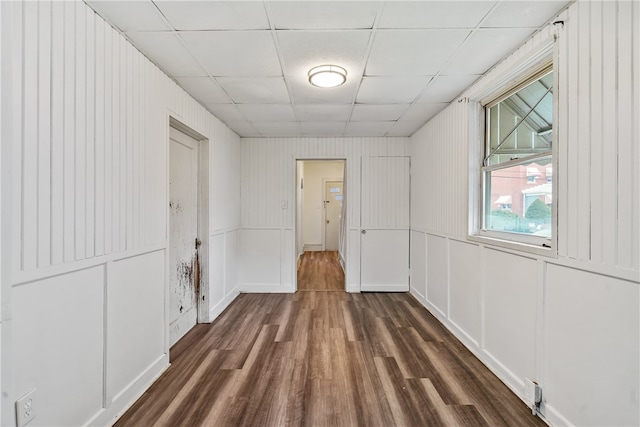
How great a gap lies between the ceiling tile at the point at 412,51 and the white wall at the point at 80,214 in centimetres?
169

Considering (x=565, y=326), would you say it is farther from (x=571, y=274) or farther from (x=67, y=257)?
(x=67, y=257)

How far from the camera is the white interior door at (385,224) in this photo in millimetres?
4398

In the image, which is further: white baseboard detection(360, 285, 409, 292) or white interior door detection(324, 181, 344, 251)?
white interior door detection(324, 181, 344, 251)

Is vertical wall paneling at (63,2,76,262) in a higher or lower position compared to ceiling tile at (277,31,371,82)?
lower

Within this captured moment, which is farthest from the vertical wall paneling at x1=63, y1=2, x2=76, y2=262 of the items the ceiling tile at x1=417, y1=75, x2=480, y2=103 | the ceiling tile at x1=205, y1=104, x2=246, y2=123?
the ceiling tile at x1=417, y1=75, x2=480, y2=103

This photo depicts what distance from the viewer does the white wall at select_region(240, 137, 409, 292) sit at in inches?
173

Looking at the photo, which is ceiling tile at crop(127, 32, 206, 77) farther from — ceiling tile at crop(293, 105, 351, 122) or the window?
the window

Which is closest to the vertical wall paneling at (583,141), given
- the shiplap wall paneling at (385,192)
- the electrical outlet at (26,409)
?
the electrical outlet at (26,409)

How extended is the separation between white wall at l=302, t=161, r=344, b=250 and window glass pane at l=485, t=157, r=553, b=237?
19.6 feet

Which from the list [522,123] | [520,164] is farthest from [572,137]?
[522,123]

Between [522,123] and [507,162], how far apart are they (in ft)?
0.97

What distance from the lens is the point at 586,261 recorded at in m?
1.47

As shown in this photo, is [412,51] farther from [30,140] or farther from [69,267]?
[69,267]

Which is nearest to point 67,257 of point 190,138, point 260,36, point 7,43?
point 7,43
